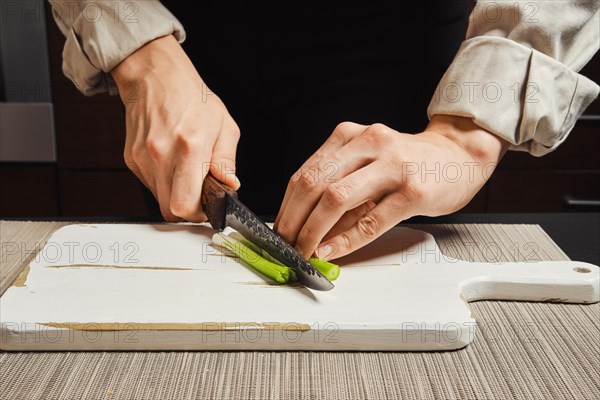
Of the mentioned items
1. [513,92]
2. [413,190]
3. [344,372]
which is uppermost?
[513,92]

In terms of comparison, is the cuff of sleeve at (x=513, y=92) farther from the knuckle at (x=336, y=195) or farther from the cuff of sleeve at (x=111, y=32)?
the cuff of sleeve at (x=111, y=32)

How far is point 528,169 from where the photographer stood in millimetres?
2074

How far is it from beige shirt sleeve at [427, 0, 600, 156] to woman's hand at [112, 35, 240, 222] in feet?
0.98

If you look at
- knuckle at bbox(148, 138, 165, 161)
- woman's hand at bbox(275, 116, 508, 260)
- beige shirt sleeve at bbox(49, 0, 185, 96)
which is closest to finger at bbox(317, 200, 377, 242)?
woman's hand at bbox(275, 116, 508, 260)

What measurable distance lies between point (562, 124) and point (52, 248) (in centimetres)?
67

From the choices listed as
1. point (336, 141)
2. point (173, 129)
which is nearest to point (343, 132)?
point (336, 141)

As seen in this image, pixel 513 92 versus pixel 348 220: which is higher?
pixel 513 92

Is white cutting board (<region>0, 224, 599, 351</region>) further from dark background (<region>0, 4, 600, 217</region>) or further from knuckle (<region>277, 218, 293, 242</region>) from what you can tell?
dark background (<region>0, 4, 600, 217</region>)

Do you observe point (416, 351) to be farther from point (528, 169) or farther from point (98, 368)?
point (528, 169)

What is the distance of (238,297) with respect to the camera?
67cm

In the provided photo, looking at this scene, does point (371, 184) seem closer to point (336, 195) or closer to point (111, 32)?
point (336, 195)

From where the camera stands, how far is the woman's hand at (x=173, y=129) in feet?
2.71

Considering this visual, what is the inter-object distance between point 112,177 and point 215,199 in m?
1.40

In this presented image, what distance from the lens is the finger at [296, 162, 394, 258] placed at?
28.0 inches
